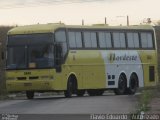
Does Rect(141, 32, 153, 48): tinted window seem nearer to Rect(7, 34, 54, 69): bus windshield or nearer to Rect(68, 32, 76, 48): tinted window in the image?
Rect(68, 32, 76, 48): tinted window

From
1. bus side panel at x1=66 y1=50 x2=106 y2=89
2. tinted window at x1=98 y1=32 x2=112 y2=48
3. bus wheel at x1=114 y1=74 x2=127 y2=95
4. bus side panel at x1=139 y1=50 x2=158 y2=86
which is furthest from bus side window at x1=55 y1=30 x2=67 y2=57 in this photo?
bus side panel at x1=139 y1=50 x2=158 y2=86

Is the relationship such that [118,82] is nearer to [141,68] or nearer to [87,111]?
[141,68]

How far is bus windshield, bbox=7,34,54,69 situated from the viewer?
31641 mm

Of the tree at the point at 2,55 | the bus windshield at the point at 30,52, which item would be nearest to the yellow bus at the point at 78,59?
the bus windshield at the point at 30,52

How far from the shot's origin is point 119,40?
3669cm

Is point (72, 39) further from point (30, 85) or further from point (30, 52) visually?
point (30, 85)

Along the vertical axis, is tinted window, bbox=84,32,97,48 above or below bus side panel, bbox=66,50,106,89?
above

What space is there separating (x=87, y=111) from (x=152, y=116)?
4.57 metres

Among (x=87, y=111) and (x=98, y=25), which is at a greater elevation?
(x=98, y=25)

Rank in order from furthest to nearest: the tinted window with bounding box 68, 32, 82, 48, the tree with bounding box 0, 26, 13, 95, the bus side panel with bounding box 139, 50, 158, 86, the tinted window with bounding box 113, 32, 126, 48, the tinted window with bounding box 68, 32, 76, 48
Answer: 1. the tree with bounding box 0, 26, 13, 95
2. the bus side panel with bounding box 139, 50, 158, 86
3. the tinted window with bounding box 113, 32, 126, 48
4. the tinted window with bounding box 68, 32, 82, 48
5. the tinted window with bounding box 68, 32, 76, 48

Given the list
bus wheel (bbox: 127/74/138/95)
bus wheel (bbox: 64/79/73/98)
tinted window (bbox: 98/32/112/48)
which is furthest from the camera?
bus wheel (bbox: 127/74/138/95)

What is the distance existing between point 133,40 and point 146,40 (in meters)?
1.28

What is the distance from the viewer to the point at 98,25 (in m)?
36.2

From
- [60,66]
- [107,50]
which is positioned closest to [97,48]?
[107,50]
